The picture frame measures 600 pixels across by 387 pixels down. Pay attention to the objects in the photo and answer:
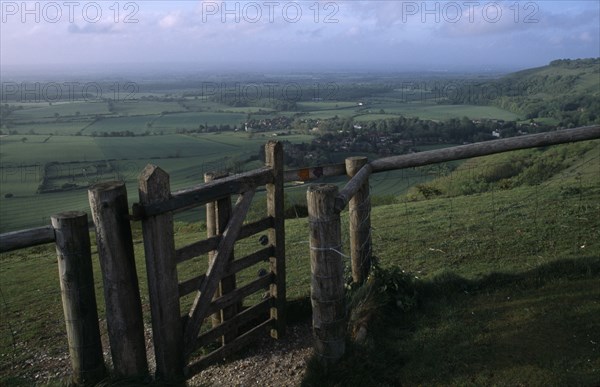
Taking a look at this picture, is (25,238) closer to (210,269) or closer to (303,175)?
(210,269)

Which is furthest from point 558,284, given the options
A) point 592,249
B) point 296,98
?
point 296,98

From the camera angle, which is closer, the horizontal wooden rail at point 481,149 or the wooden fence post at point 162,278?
the wooden fence post at point 162,278

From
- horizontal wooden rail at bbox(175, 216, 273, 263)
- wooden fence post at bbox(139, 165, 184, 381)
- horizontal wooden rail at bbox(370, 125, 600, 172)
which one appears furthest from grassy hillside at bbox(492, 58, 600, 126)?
wooden fence post at bbox(139, 165, 184, 381)

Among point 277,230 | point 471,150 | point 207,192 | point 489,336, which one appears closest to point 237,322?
point 277,230

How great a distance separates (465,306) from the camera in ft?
18.6

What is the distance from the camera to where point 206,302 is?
5.05m

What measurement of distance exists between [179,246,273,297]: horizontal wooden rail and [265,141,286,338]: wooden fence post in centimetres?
12

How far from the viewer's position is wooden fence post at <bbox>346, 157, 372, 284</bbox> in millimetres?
6164

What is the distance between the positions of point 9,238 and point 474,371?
3.52 meters

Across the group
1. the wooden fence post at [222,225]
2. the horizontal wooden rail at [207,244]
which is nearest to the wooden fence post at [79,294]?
the horizontal wooden rail at [207,244]

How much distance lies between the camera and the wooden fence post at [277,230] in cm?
563

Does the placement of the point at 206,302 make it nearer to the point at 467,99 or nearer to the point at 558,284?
the point at 558,284

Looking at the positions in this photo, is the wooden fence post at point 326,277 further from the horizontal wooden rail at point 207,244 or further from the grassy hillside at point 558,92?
the grassy hillside at point 558,92

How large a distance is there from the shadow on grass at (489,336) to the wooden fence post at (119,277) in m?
1.40
